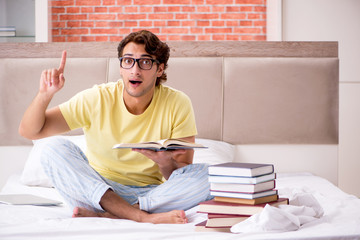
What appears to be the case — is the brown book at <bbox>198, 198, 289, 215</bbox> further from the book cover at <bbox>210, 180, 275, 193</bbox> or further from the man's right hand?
the man's right hand

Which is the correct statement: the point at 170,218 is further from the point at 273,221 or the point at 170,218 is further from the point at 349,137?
the point at 349,137

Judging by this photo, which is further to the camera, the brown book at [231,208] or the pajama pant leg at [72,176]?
the pajama pant leg at [72,176]

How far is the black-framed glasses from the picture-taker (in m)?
1.82

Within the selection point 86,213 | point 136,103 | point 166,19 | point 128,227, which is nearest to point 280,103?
point 136,103

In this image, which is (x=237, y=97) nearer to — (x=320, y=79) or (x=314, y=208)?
(x=320, y=79)

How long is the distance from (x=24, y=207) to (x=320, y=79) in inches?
73.1

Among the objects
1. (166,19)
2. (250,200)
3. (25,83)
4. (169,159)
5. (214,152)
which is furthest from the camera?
(166,19)

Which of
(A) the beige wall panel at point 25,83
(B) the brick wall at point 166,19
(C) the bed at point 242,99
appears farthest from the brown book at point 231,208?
(B) the brick wall at point 166,19

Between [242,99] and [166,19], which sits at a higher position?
[166,19]

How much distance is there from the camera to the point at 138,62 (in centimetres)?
182

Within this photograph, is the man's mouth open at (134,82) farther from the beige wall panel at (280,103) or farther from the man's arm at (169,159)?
the beige wall panel at (280,103)

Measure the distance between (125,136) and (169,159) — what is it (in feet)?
0.84

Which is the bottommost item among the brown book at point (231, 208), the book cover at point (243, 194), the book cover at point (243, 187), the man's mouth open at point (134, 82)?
the brown book at point (231, 208)

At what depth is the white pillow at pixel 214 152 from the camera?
2.47 m
